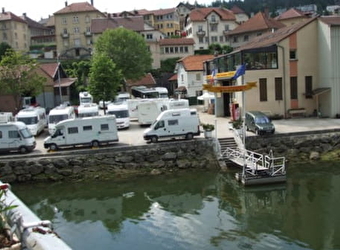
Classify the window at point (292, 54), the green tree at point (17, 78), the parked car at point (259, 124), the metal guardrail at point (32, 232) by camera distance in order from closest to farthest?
the metal guardrail at point (32, 232), the parked car at point (259, 124), the window at point (292, 54), the green tree at point (17, 78)

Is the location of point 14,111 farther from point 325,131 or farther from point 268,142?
point 325,131

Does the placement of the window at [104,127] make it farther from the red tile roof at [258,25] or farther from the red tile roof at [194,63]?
the red tile roof at [258,25]

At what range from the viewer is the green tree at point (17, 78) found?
39.6m

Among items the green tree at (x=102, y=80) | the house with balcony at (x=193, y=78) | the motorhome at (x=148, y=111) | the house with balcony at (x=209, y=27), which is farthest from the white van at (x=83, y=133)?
the house with balcony at (x=209, y=27)

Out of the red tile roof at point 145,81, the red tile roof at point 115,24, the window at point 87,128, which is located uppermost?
the red tile roof at point 115,24

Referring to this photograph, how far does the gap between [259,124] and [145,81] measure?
3813 cm

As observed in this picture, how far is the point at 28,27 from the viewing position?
100m

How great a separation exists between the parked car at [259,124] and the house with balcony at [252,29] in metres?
49.1

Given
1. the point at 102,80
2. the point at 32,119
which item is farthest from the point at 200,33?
the point at 32,119

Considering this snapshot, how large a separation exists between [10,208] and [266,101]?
1102 inches

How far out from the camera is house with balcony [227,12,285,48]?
75.4m

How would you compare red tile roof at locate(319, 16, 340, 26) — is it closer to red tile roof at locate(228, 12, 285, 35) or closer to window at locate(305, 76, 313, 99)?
window at locate(305, 76, 313, 99)

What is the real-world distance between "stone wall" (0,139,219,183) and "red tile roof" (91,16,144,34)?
55.3m

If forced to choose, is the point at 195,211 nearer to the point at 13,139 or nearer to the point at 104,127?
the point at 104,127
